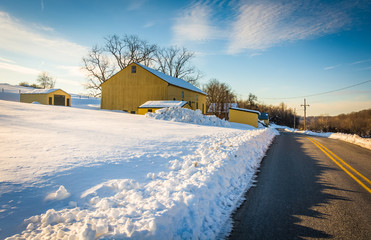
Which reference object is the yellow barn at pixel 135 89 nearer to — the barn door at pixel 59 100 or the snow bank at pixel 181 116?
the snow bank at pixel 181 116

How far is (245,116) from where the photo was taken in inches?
1325

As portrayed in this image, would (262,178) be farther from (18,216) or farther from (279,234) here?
(18,216)

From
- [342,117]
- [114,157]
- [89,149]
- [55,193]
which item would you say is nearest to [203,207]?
[55,193]

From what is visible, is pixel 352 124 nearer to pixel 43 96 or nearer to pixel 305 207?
pixel 305 207

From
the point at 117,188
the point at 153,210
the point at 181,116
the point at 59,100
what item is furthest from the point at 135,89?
the point at 153,210

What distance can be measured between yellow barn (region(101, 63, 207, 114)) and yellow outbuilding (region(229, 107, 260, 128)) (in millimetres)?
8726

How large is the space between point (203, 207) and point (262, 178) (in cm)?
311

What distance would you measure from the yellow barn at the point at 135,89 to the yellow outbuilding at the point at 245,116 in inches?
344

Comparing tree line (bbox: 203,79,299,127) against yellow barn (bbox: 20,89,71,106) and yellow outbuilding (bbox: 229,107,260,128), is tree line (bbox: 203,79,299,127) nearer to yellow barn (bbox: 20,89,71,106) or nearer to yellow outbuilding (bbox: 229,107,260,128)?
yellow outbuilding (bbox: 229,107,260,128)

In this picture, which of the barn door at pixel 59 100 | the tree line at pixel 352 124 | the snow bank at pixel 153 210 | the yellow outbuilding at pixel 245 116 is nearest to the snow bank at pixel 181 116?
the yellow outbuilding at pixel 245 116

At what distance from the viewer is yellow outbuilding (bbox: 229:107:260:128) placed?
109ft

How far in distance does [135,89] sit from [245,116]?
19841mm

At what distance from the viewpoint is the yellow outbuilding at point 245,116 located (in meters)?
33.2

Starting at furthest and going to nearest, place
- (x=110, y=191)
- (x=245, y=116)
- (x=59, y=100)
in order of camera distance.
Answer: (x=59, y=100) → (x=245, y=116) → (x=110, y=191)
